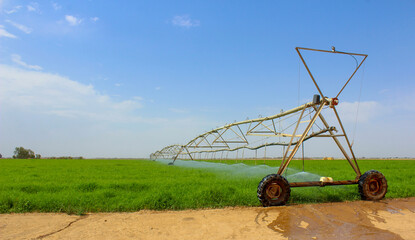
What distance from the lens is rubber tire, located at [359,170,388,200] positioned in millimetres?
8586

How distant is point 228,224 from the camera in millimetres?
6105

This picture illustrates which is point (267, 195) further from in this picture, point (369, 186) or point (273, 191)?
point (369, 186)

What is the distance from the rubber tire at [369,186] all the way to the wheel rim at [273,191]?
3254 mm

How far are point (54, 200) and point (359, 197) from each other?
10.1 meters

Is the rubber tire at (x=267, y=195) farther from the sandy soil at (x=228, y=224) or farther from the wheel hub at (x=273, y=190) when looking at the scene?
the sandy soil at (x=228, y=224)

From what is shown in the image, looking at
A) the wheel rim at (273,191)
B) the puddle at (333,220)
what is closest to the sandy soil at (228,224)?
the puddle at (333,220)

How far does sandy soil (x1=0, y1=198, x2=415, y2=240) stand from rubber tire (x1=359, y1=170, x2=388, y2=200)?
82 cm

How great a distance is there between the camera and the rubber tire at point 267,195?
23.8 ft

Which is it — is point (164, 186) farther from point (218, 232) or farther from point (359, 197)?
point (359, 197)

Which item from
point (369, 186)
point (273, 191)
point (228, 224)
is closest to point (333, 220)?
point (273, 191)

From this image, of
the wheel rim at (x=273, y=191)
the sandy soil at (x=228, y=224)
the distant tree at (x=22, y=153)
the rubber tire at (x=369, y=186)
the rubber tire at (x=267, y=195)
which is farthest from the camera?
the distant tree at (x=22, y=153)

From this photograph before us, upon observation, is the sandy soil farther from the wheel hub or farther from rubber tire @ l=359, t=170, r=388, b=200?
rubber tire @ l=359, t=170, r=388, b=200

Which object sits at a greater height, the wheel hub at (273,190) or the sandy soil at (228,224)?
the wheel hub at (273,190)

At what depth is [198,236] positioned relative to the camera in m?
5.38
